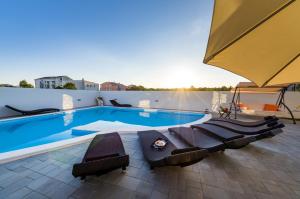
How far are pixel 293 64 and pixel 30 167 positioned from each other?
4.96 m

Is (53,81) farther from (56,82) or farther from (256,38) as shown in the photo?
(256,38)

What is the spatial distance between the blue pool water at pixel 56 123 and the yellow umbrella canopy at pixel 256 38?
5397 mm

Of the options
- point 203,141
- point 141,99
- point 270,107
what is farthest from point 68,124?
point 270,107

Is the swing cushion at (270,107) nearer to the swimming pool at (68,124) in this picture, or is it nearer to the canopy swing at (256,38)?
the swimming pool at (68,124)

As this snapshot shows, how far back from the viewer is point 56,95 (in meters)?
9.91

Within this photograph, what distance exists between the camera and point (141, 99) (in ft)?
37.8

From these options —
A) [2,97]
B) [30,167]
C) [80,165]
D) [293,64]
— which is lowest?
[30,167]

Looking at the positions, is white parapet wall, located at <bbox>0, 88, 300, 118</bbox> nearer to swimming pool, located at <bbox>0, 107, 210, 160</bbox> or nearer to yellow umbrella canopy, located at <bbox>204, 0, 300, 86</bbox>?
swimming pool, located at <bbox>0, 107, 210, 160</bbox>

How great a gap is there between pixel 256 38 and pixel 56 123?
30.0ft

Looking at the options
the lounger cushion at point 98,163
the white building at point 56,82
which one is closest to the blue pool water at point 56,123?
the lounger cushion at point 98,163

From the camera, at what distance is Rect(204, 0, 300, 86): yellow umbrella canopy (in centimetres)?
116

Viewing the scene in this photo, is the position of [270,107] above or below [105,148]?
above

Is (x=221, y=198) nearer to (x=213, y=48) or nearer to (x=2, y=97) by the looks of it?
(x=213, y=48)

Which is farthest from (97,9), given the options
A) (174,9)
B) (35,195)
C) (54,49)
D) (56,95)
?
(35,195)
